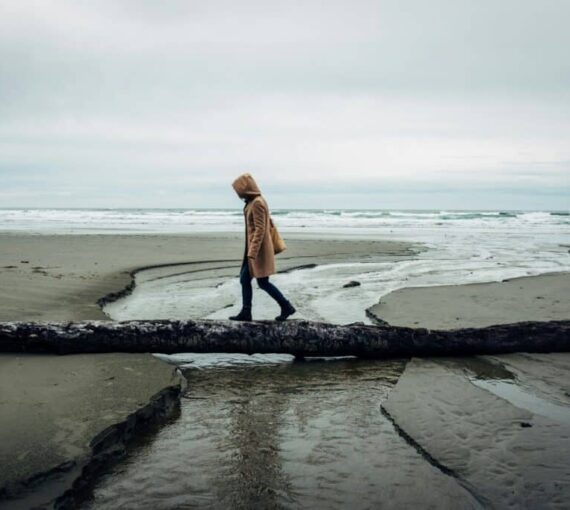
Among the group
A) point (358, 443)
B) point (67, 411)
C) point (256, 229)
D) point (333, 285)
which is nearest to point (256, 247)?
point (256, 229)

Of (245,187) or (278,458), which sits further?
(245,187)

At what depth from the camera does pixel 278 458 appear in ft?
11.0

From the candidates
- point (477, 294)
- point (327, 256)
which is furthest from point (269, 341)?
point (327, 256)

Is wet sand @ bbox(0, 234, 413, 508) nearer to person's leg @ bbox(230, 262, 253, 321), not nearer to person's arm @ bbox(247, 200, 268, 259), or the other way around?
person's leg @ bbox(230, 262, 253, 321)

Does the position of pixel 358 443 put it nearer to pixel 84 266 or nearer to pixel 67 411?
pixel 67 411

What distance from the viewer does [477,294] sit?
951 cm

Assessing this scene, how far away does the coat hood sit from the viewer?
6895mm

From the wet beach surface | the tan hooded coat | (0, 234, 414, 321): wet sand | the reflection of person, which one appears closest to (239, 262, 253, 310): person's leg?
the reflection of person

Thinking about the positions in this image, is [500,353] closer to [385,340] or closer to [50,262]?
[385,340]

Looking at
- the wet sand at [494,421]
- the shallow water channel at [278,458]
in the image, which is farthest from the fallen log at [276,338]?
the shallow water channel at [278,458]

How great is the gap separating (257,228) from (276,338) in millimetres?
1784

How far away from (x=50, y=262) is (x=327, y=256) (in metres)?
8.75

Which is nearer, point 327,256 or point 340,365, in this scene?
point 340,365

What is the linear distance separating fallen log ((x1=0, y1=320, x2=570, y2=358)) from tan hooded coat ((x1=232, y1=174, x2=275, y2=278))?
4.40 feet
